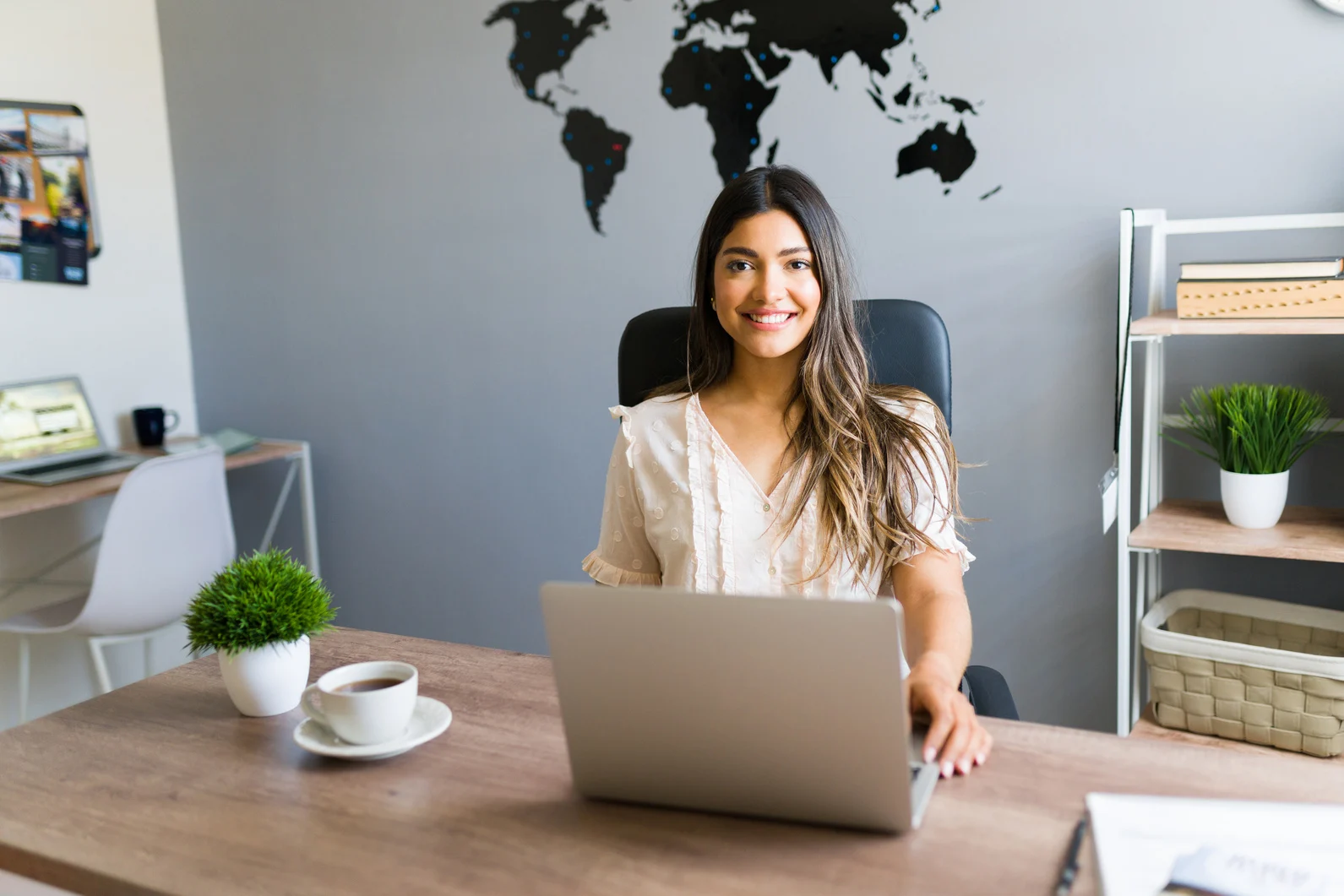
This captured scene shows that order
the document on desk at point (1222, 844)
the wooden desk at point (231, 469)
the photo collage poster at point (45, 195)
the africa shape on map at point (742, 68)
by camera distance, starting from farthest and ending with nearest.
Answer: the photo collage poster at point (45, 195), the wooden desk at point (231, 469), the africa shape on map at point (742, 68), the document on desk at point (1222, 844)

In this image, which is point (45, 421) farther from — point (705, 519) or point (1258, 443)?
point (1258, 443)

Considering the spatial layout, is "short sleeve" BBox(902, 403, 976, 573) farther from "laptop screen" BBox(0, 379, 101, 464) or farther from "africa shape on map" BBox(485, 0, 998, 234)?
"laptop screen" BBox(0, 379, 101, 464)

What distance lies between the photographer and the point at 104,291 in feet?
9.67

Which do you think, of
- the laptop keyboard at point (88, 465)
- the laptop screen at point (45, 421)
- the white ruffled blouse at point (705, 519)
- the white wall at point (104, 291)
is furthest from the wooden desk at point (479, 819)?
the white wall at point (104, 291)

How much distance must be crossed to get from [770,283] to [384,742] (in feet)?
2.52

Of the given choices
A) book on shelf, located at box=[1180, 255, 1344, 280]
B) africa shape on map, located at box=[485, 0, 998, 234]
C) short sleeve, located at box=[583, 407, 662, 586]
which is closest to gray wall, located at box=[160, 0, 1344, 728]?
africa shape on map, located at box=[485, 0, 998, 234]

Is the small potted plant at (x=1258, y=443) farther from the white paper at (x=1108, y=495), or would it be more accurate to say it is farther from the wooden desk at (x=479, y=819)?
the wooden desk at (x=479, y=819)

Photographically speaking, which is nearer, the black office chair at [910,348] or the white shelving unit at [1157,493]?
the black office chair at [910,348]

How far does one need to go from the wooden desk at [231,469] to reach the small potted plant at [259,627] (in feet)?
4.47

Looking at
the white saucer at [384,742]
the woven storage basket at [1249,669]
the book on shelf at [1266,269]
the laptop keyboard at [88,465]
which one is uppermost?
the book on shelf at [1266,269]

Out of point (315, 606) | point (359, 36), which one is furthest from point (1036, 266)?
point (359, 36)

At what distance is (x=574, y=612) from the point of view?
82 centimetres

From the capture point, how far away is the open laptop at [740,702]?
756mm

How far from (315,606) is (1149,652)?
4.64ft
